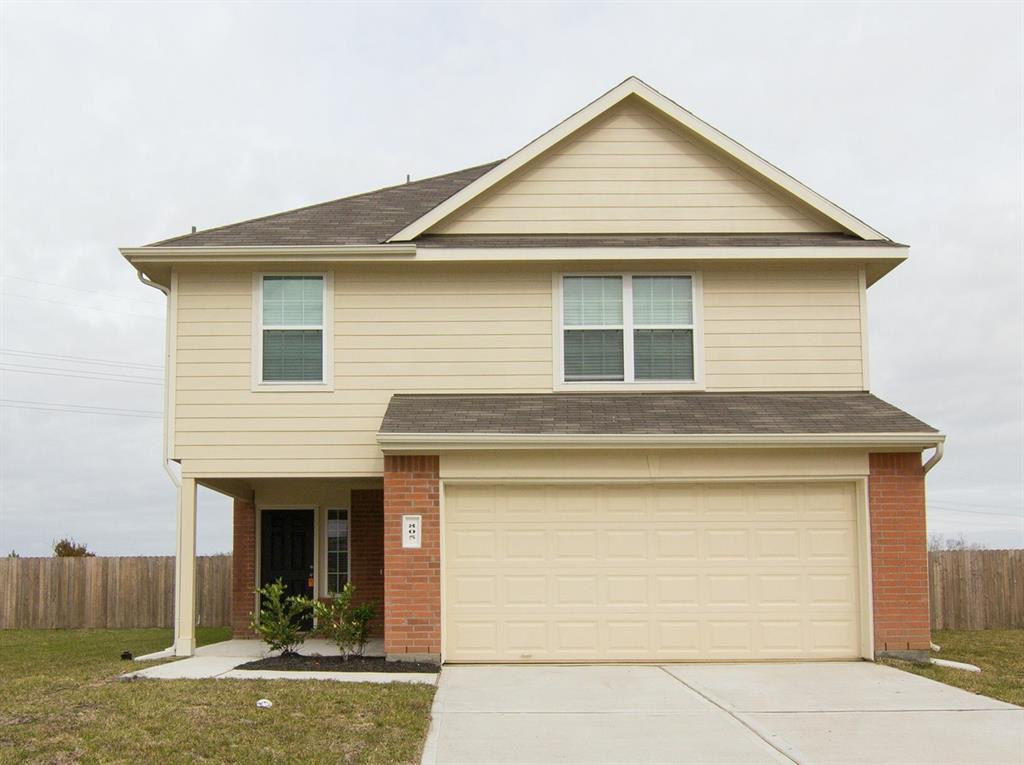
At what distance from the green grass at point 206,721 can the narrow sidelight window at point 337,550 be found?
5665mm

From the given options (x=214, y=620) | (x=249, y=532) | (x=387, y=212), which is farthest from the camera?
(x=214, y=620)

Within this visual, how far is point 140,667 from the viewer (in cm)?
1364

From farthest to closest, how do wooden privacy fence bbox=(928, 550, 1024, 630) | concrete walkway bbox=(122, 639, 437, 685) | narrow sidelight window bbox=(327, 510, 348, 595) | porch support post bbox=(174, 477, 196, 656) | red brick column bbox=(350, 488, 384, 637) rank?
wooden privacy fence bbox=(928, 550, 1024, 630), narrow sidelight window bbox=(327, 510, 348, 595), red brick column bbox=(350, 488, 384, 637), porch support post bbox=(174, 477, 196, 656), concrete walkway bbox=(122, 639, 437, 685)

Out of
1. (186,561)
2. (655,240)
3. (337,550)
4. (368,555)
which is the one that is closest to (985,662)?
(655,240)

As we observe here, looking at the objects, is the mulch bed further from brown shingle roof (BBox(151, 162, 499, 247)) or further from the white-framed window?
brown shingle roof (BBox(151, 162, 499, 247))

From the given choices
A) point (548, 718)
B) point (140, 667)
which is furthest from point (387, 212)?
point (548, 718)

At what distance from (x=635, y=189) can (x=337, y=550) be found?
752 centimetres

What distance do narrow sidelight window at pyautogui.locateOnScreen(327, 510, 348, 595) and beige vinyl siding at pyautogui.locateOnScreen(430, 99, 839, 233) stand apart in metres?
5.52

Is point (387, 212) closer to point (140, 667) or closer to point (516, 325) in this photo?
point (516, 325)

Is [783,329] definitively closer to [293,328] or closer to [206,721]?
[293,328]

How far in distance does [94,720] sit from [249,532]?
8.82 m

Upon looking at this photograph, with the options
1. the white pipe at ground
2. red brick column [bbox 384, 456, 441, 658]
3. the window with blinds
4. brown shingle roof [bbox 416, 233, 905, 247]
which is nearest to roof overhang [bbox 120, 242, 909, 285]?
brown shingle roof [bbox 416, 233, 905, 247]

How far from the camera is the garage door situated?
46.0 feet

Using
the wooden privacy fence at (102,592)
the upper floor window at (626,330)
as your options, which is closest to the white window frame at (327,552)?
the upper floor window at (626,330)
